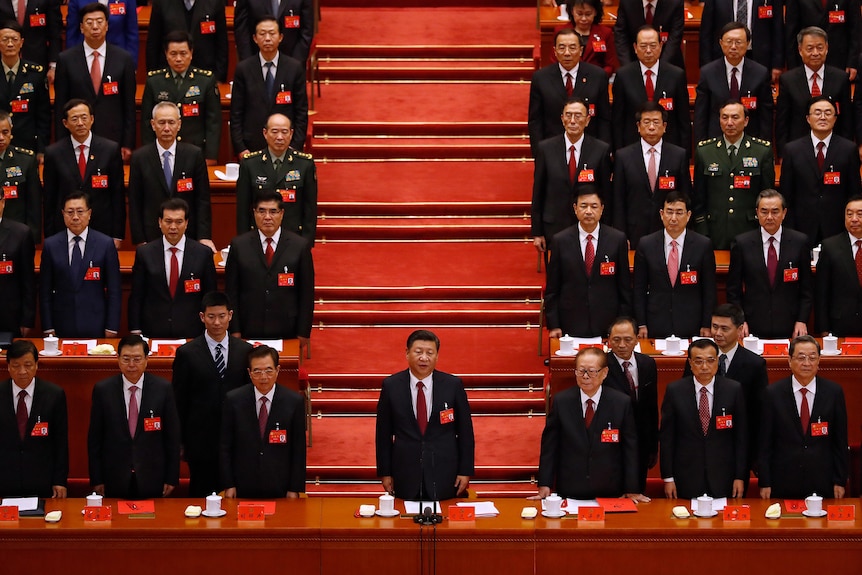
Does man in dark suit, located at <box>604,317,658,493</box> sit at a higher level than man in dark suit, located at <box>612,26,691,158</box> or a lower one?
lower

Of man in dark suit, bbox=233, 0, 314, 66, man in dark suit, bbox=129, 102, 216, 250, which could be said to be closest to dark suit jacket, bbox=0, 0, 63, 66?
man in dark suit, bbox=233, 0, 314, 66

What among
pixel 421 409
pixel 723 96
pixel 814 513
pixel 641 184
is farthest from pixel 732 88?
pixel 814 513

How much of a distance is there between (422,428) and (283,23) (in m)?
3.74

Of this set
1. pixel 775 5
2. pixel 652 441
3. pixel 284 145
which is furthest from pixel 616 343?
pixel 775 5

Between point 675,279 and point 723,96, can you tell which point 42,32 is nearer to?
point 723,96

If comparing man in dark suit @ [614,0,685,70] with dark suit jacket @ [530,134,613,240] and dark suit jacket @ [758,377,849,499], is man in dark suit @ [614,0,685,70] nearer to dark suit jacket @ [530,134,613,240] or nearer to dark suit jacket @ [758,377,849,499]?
dark suit jacket @ [530,134,613,240]

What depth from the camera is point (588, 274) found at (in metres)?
8.20

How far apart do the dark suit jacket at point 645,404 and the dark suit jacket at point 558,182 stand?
1.63 metres

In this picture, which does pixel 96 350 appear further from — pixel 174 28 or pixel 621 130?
pixel 621 130

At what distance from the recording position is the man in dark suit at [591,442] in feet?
23.6

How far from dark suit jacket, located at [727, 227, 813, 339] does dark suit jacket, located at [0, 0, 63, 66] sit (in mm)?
4643

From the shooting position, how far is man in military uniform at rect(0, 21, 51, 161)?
31.3 feet

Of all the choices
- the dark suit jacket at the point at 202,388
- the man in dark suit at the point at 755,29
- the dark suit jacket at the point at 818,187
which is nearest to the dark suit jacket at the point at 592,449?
the dark suit jacket at the point at 202,388

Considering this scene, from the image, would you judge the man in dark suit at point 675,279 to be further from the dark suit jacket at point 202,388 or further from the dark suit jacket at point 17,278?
the dark suit jacket at point 17,278
